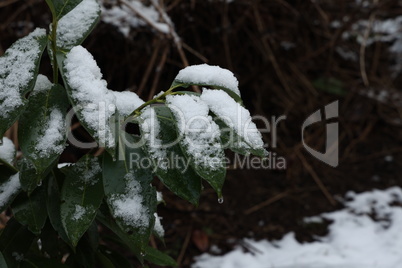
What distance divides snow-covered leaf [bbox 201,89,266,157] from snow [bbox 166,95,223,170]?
0.06 feet

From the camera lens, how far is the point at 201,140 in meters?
0.70

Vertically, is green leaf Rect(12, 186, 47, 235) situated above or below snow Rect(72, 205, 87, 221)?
below

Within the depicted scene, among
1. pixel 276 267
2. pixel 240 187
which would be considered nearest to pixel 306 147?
pixel 240 187

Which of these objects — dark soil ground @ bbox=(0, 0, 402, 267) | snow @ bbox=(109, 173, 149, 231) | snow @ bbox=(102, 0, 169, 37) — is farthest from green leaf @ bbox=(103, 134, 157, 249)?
snow @ bbox=(102, 0, 169, 37)

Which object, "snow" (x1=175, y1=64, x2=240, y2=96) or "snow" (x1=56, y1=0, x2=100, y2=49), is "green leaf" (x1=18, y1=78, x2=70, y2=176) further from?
"snow" (x1=175, y1=64, x2=240, y2=96)

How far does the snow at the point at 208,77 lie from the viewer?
78 cm

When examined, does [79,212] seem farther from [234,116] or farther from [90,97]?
[234,116]

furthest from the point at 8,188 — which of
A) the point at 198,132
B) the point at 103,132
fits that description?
the point at 198,132

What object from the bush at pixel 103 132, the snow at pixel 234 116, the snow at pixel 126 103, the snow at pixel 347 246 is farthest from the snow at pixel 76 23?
the snow at pixel 347 246

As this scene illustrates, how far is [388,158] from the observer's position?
266 cm

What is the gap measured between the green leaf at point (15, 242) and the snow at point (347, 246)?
0.98 m

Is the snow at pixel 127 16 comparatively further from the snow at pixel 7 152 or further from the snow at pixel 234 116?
the snow at pixel 234 116

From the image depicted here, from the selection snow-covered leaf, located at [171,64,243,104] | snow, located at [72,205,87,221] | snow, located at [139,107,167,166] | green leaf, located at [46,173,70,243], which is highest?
snow-covered leaf, located at [171,64,243,104]

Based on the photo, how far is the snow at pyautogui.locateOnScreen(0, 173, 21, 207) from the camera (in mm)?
871
